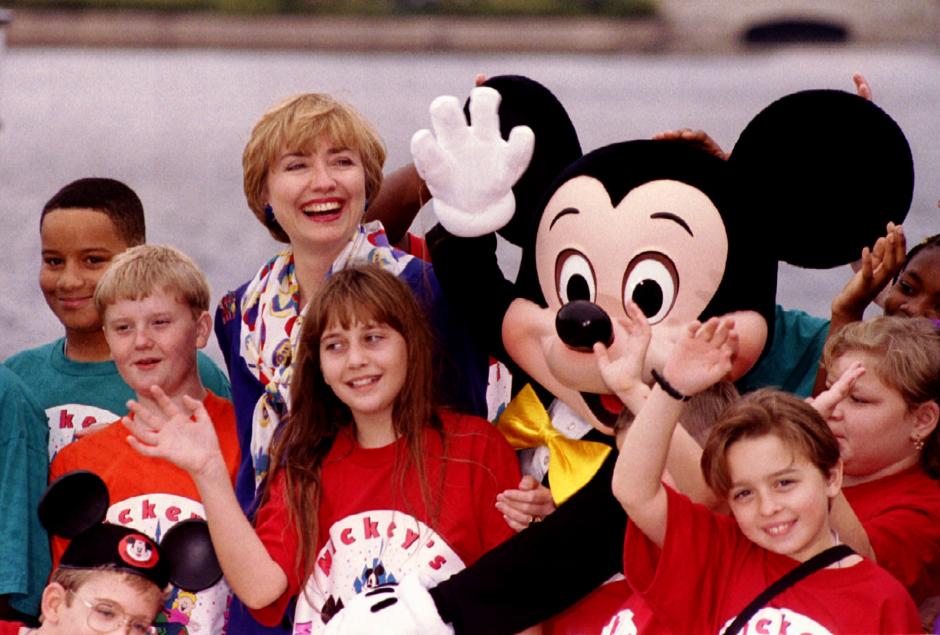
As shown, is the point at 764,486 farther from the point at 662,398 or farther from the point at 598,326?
the point at 598,326

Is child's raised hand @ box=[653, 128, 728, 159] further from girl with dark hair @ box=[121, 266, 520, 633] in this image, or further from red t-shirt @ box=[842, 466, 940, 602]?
red t-shirt @ box=[842, 466, 940, 602]

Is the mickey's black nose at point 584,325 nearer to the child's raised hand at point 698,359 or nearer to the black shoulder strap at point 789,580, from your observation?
the child's raised hand at point 698,359

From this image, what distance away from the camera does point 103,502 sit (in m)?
2.83

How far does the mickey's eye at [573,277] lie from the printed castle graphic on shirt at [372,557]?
0.46 m

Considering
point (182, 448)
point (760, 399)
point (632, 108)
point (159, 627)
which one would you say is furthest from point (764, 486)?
point (632, 108)

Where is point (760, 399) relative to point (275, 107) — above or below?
below

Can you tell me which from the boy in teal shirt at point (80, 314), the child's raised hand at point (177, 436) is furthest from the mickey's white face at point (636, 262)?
the boy in teal shirt at point (80, 314)

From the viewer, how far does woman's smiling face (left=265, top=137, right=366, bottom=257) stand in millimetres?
2900

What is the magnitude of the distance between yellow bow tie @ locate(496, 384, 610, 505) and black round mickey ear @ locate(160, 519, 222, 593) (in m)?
0.56

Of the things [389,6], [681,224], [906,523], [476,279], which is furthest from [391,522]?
[389,6]

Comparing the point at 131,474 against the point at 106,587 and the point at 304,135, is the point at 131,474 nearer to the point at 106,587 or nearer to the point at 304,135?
the point at 106,587

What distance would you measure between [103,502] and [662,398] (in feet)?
3.61

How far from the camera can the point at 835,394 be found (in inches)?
97.0

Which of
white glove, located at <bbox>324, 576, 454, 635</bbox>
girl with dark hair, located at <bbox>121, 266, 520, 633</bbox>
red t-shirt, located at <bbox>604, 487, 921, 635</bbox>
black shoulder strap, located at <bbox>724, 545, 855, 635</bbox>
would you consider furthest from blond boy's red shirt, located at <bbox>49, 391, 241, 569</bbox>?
black shoulder strap, located at <bbox>724, 545, 855, 635</bbox>
